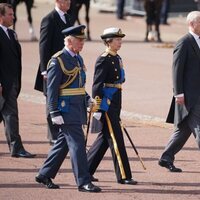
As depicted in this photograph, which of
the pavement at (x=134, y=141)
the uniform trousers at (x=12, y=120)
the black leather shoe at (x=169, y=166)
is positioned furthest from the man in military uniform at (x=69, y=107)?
the uniform trousers at (x=12, y=120)

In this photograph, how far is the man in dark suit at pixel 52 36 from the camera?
1249cm

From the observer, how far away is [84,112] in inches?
404

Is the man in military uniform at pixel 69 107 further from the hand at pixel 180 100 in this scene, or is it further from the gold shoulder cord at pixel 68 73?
the hand at pixel 180 100

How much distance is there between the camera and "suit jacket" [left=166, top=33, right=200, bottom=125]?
35.9 ft

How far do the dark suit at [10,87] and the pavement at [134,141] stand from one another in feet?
0.78

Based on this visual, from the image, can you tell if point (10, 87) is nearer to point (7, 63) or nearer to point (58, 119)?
point (7, 63)

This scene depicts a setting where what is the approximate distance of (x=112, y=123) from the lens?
34.9 ft

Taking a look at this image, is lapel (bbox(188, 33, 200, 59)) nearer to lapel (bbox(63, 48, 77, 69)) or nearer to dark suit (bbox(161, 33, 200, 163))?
dark suit (bbox(161, 33, 200, 163))

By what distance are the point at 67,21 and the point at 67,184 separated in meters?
2.88

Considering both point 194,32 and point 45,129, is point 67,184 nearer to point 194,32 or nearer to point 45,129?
point 194,32

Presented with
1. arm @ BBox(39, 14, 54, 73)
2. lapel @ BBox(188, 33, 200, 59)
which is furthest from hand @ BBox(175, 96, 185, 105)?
arm @ BBox(39, 14, 54, 73)

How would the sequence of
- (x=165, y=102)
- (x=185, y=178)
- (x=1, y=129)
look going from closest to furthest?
(x=185, y=178)
(x=1, y=129)
(x=165, y=102)

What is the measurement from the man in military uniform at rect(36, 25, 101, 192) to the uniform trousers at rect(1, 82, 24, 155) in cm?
172

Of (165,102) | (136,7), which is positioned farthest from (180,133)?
(136,7)
